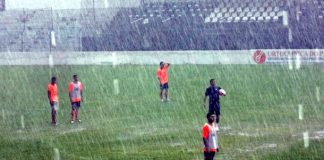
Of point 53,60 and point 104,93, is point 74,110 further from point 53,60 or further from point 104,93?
point 53,60

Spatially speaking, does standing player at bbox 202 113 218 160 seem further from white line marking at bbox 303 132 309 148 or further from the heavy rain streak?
white line marking at bbox 303 132 309 148

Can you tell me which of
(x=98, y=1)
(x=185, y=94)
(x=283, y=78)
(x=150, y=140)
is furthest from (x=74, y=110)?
(x=98, y=1)

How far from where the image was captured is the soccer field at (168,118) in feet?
46.2

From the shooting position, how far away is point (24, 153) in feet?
46.5

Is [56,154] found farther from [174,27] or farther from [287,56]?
[174,27]

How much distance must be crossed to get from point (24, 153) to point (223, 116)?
6994 millimetres

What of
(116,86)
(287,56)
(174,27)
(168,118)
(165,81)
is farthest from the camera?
(174,27)

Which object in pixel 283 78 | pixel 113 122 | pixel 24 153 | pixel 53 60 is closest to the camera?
pixel 24 153

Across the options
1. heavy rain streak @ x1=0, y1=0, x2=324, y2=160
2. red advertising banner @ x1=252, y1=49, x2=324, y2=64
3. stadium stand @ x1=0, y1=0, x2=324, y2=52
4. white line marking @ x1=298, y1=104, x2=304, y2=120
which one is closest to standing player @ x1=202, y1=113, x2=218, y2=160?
heavy rain streak @ x1=0, y1=0, x2=324, y2=160

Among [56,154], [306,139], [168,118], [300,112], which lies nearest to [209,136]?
[56,154]

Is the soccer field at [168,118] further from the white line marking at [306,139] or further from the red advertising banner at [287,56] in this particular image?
the red advertising banner at [287,56]

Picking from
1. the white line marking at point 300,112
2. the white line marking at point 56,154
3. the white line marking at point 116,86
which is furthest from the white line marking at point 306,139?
the white line marking at point 116,86

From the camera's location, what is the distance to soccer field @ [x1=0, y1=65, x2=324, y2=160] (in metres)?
14.1

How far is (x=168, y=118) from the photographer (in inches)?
734
